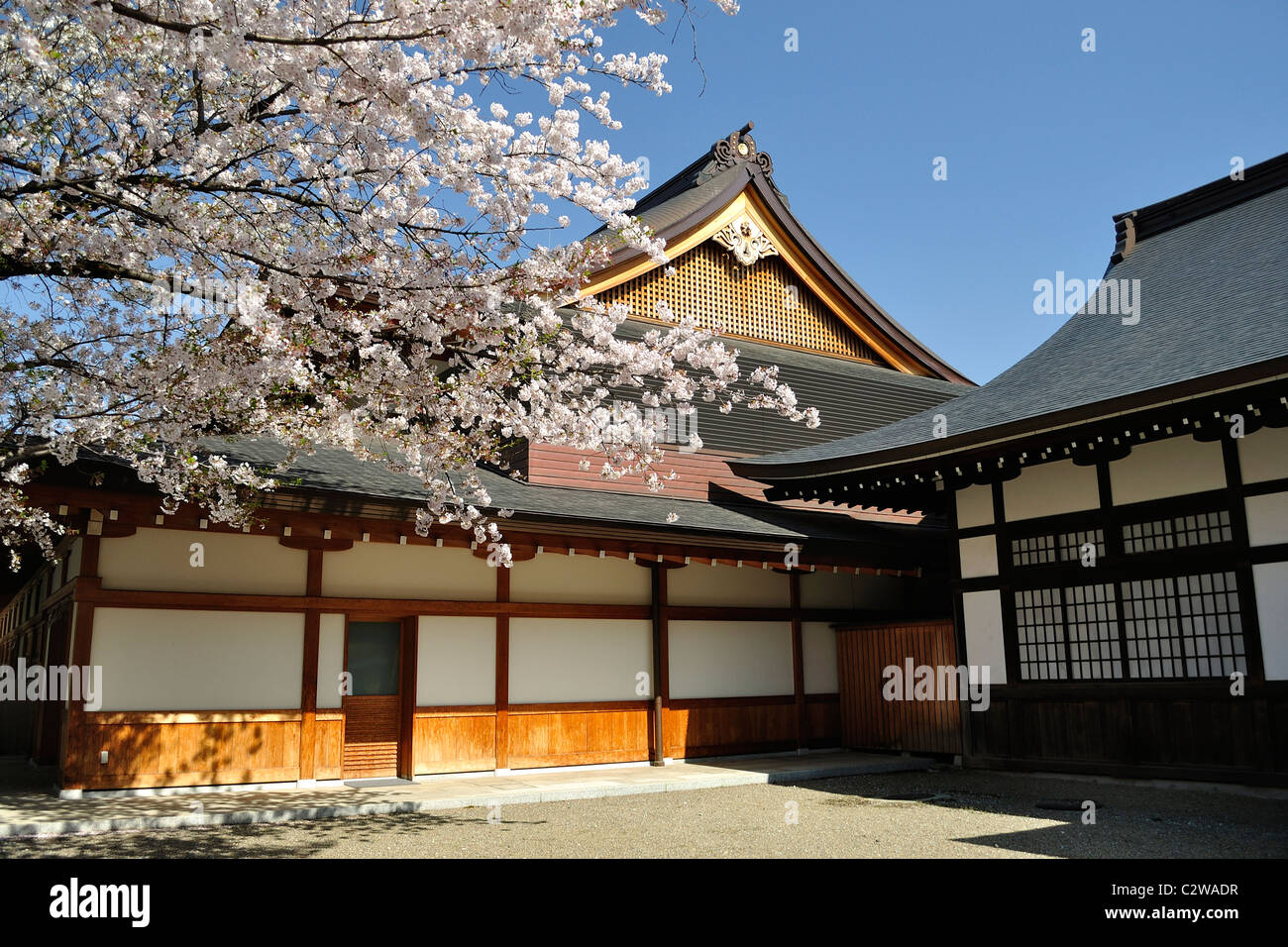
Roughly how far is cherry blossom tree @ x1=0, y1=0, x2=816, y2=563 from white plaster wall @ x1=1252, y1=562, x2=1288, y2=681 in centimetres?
612

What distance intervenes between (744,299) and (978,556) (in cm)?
687

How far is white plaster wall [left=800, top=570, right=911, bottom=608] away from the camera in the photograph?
14.9 metres

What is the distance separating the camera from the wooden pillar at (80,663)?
371 inches

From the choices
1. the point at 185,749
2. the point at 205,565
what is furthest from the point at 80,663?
the point at 205,565

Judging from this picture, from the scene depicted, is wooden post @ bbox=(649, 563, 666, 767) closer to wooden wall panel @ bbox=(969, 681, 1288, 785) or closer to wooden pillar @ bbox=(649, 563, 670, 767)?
wooden pillar @ bbox=(649, 563, 670, 767)

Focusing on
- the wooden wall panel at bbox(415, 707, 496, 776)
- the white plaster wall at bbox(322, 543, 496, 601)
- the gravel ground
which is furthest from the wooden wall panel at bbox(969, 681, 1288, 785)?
the white plaster wall at bbox(322, 543, 496, 601)

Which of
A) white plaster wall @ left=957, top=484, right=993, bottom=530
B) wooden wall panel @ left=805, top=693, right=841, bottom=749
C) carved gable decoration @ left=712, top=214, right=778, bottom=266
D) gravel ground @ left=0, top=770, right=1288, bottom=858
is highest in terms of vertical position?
carved gable decoration @ left=712, top=214, right=778, bottom=266

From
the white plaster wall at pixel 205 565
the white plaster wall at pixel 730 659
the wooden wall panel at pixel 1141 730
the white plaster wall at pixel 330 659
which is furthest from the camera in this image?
the white plaster wall at pixel 730 659

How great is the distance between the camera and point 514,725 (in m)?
12.1

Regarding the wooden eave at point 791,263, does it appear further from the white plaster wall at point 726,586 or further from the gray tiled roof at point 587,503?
the white plaster wall at point 726,586

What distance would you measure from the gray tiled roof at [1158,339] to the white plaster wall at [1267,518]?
151cm

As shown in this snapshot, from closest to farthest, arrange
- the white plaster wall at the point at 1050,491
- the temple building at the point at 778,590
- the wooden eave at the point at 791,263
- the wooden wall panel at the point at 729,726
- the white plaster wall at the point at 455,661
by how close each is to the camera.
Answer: the temple building at the point at 778,590 → the white plaster wall at the point at 1050,491 → the white plaster wall at the point at 455,661 → the wooden wall panel at the point at 729,726 → the wooden eave at the point at 791,263

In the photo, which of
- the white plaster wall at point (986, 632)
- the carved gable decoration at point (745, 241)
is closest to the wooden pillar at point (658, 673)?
the white plaster wall at point (986, 632)

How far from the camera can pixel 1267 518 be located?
31.4ft
